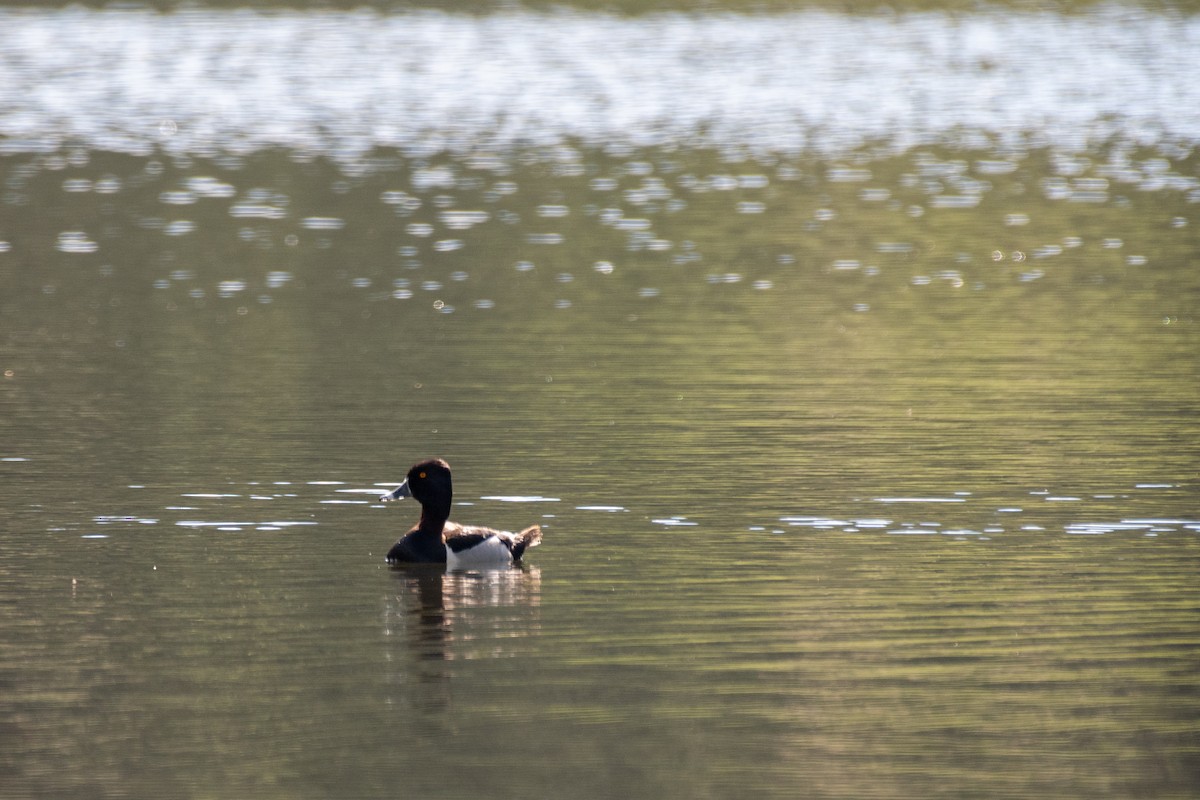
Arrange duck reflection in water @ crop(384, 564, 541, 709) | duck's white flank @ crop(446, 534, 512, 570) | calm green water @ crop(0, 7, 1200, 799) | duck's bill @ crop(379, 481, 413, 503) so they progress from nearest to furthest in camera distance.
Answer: calm green water @ crop(0, 7, 1200, 799) → duck reflection in water @ crop(384, 564, 541, 709) → duck's white flank @ crop(446, 534, 512, 570) → duck's bill @ crop(379, 481, 413, 503)

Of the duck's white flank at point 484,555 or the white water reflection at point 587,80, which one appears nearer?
the duck's white flank at point 484,555

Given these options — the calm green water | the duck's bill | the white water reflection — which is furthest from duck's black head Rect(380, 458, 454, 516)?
the white water reflection

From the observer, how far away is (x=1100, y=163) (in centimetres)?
4078

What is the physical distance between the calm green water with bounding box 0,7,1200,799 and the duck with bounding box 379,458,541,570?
0.21m

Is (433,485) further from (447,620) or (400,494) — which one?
(447,620)

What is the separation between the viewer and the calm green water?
33.0ft

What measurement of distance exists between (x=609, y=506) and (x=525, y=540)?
1.59 metres

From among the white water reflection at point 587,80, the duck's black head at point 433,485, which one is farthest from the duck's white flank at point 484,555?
the white water reflection at point 587,80

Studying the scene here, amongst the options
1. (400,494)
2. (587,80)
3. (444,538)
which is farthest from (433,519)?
(587,80)

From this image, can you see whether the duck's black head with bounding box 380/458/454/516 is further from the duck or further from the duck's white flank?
the duck's white flank

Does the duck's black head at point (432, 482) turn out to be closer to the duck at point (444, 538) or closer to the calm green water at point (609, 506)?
the duck at point (444, 538)

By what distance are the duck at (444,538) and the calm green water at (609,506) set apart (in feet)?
0.68

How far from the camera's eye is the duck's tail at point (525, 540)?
45.4 ft

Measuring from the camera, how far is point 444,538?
14.0 meters
